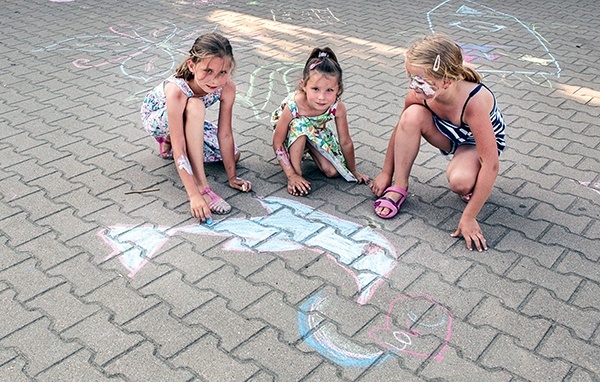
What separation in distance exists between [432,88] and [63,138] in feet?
8.09

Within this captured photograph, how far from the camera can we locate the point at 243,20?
7.07m

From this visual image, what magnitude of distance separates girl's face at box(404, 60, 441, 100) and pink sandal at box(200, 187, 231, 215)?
1132mm

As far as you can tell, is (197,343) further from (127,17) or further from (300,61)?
(127,17)

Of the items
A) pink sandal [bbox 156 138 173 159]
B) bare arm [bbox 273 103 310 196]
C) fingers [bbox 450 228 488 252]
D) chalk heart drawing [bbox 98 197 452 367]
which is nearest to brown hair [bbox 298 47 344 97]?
bare arm [bbox 273 103 310 196]

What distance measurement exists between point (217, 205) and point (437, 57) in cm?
132

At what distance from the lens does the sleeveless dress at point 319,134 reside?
3.53 metres

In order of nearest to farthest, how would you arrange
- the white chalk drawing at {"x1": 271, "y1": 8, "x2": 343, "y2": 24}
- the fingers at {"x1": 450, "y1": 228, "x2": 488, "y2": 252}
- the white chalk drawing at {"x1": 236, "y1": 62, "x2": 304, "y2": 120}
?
the fingers at {"x1": 450, "y1": 228, "x2": 488, "y2": 252}, the white chalk drawing at {"x1": 236, "y1": 62, "x2": 304, "y2": 120}, the white chalk drawing at {"x1": 271, "y1": 8, "x2": 343, "y2": 24}

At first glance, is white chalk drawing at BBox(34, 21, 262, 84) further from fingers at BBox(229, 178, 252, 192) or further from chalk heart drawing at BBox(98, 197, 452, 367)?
chalk heart drawing at BBox(98, 197, 452, 367)

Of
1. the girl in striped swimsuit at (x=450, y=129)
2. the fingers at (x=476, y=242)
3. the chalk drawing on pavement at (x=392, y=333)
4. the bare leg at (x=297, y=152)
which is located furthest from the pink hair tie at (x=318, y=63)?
the chalk drawing on pavement at (x=392, y=333)

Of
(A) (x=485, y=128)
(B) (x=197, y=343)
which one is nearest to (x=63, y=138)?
(B) (x=197, y=343)

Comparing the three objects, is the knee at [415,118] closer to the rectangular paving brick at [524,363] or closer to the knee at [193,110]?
the knee at [193,110]

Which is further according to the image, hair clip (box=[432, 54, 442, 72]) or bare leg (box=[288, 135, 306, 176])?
bare leg (box=[288, 135, 306, 176])

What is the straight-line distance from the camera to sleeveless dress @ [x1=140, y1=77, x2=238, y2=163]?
350cm

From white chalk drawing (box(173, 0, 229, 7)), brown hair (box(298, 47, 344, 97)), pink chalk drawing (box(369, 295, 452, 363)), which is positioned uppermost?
brown hair (box(298, 47, 344, 97))
